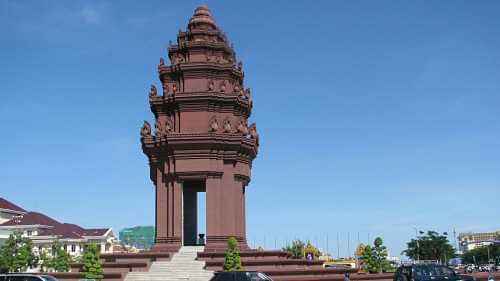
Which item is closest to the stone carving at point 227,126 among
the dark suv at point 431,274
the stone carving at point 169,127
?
the stone carving at point 169,127

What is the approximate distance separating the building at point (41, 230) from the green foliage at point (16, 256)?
14.7m

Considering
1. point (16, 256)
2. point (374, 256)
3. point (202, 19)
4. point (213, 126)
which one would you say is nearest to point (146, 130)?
point (213, 126)

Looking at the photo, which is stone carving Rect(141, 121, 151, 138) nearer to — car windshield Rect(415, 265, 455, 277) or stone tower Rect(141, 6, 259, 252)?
stone tower Rect(141, 6, 259, 252)

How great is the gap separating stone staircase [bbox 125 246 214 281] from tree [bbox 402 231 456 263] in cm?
10596

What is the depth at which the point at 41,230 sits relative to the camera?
3620 inches

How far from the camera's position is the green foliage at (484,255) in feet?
455

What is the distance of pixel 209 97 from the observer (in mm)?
43625

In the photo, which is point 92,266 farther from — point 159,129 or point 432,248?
point 432,248

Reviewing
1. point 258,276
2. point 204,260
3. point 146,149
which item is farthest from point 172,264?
point 258,276

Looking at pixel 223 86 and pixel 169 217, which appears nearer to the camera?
pixel 169 217

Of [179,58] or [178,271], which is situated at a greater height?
[179,58]

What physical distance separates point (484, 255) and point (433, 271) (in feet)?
415

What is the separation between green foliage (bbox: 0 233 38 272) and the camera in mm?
60812

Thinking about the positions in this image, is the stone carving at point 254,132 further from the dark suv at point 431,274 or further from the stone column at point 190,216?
the dark suv at point 431,274
